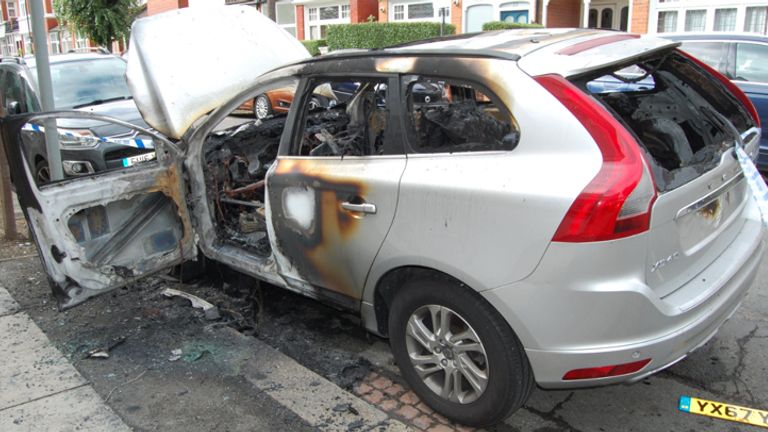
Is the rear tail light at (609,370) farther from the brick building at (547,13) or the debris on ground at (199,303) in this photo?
the brick building at (547,13)

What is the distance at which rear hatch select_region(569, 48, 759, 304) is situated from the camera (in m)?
2.48

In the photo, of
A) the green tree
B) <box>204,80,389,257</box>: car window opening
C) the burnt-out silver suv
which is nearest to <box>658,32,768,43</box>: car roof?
the burnt-out silver suv

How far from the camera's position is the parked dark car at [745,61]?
6812mm

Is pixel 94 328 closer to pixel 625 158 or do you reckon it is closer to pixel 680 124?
pixel 625 158

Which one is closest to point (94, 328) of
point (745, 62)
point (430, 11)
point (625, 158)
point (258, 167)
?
point (258, 167)

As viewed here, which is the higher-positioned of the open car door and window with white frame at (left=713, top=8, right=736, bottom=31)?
window with white frame at (left=713, top=8, right=736, bottom=31)

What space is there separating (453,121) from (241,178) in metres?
2.06

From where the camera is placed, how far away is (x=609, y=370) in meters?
2.46

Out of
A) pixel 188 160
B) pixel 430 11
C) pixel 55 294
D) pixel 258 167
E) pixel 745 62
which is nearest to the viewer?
pixel 55 294

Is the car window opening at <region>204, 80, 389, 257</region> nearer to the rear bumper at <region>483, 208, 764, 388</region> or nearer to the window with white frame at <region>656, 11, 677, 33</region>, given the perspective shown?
the rear bumper at <region>483, 208, 764, 388</region>

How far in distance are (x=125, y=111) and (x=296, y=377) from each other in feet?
17.6

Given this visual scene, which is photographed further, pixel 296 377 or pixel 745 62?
pixel 745 62

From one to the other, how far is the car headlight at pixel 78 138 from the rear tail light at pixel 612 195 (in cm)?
597

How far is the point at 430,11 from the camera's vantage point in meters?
24.5
